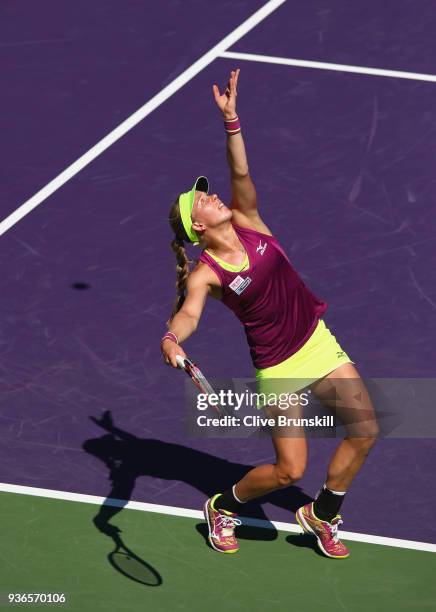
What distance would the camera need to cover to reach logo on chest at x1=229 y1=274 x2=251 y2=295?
11.3 metres

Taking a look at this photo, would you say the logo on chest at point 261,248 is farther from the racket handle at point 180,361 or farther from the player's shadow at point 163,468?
the player's shadow at point 163,468

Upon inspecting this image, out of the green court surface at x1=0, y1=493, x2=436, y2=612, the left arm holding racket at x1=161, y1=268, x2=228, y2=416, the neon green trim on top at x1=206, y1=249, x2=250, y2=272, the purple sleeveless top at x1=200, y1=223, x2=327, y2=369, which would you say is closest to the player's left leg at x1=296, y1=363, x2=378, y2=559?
the green court surface at x1=0, y1=493, x2=436, y2=612

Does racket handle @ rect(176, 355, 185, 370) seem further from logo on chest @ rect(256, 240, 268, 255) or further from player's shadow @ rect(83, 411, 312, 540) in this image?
player's shadow @ rect(83, 411, 312, 540)

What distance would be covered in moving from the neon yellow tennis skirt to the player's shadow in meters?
1.28

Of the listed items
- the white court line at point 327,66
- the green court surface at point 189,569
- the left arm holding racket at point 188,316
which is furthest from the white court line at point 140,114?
the left arm holding racket at point 188,316

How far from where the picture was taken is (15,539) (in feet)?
39.3

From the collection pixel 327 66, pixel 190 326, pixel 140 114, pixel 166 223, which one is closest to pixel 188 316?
pixel 190 326

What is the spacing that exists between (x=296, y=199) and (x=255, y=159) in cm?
83

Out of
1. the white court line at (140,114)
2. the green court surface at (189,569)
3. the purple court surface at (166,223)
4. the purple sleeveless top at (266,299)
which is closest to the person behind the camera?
the green court surface at (189,569)

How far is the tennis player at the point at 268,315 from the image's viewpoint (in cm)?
1137

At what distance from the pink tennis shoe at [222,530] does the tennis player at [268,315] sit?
2cm

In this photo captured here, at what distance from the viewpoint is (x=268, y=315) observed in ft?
37.7

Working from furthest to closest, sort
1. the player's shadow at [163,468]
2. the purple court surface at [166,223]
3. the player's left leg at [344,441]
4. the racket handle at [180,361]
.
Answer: the purple court surface at [166,223] → the player's shadow at [163,468] → the player's left leg at [344,441] → the racket handle at [180,361]

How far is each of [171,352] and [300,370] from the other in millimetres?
1327
